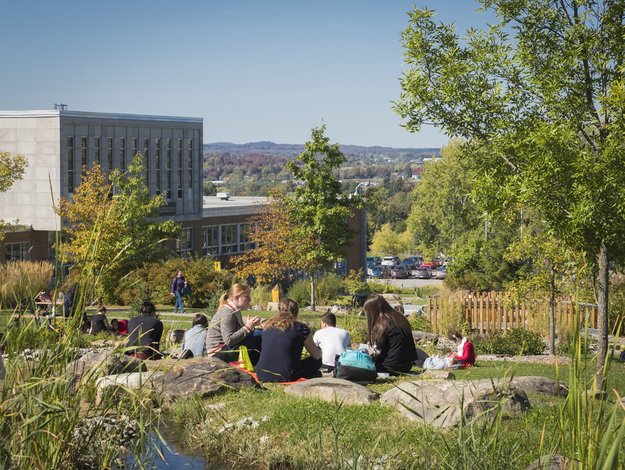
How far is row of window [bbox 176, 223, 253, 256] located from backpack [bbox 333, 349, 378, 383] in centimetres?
5402

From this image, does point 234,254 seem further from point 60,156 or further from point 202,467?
point 202,467

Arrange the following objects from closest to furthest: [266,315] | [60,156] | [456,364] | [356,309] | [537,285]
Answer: [456,364]
[537,285]
[266,315]
[356,309]
[60,156]

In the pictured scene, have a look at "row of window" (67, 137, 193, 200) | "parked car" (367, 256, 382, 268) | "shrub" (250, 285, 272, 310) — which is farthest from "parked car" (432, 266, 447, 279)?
"shrub" (250, 285, 272, 310)

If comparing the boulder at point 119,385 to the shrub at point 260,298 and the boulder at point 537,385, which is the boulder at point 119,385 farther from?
the shrub at point 260,298

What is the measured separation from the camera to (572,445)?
462 centimetres

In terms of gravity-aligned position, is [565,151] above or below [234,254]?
above

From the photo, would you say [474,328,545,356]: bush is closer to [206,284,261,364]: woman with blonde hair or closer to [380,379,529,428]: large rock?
[206,284,261,364]: woman with blonde hair

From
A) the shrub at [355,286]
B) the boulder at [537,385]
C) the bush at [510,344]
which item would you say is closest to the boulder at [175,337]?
the bush at [510,344]

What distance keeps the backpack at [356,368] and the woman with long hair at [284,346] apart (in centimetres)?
38

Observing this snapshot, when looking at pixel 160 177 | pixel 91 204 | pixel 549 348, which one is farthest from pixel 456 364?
pixel 160 177

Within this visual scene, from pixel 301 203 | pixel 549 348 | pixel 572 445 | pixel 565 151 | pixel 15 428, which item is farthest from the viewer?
pixel 301 203

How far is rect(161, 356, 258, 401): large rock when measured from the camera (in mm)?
11570

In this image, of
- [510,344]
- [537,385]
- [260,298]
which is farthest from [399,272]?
[537,385]

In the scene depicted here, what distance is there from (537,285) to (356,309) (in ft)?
41.0
